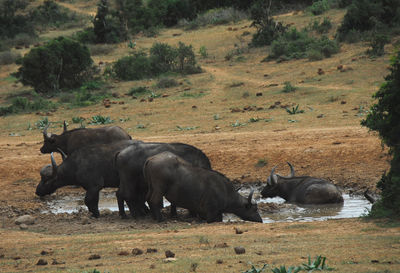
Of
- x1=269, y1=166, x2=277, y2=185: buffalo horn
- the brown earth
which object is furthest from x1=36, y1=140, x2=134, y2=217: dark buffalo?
x1=269, y1=166, x2=277, y2=185: buffalo horn

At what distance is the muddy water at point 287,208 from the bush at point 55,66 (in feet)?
52.3

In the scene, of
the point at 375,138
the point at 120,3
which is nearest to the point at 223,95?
the point at 375,138

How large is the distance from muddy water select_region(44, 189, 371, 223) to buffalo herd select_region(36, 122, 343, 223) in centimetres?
25

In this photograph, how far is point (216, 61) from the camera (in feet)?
112

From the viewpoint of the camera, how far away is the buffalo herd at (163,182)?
11203 millimetres

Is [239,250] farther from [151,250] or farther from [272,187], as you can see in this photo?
[272,187]

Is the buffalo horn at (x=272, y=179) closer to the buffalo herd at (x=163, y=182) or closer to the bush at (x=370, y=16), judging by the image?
the buffalo herd at (x=163, y=182)

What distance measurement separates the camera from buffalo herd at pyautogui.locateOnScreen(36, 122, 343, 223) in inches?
441

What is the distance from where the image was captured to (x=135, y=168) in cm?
1193

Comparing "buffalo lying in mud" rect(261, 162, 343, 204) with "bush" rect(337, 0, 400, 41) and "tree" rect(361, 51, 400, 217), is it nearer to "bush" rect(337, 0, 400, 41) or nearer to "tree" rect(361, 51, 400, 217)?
"tree" rect(361, 51, 400, 217)

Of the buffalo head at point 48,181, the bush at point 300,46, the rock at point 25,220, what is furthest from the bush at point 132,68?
the rock at point 25,220

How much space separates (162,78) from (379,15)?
35.3ft

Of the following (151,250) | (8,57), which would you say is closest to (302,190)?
(151,250)

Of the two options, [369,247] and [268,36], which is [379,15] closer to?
[268,36]
